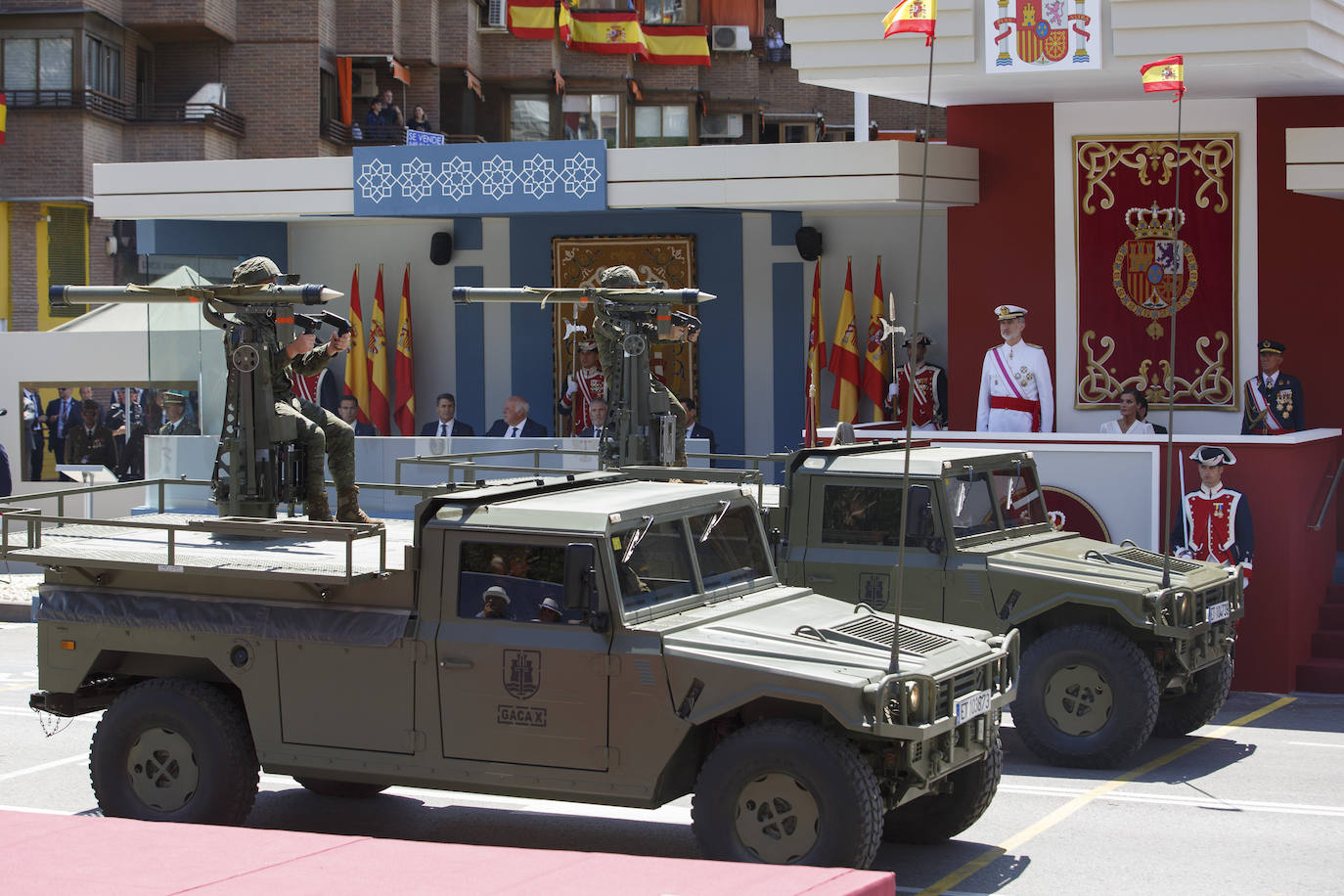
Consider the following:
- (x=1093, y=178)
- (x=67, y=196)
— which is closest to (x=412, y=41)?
(x=67, y=196)

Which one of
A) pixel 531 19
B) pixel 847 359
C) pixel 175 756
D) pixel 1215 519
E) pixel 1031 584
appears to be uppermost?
pixel 531 19

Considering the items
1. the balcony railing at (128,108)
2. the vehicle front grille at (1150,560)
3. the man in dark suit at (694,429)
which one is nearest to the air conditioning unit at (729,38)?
the balcony railing at (128,108)

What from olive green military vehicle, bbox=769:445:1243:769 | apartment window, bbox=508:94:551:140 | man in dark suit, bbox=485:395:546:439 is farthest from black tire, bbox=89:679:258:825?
apartment window, bbox=508:94:551:140

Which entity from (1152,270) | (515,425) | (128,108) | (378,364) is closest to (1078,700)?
(1152,270)

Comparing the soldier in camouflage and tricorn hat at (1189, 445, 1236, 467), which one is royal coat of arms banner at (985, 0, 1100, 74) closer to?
tricorn hat at (1189, 445, 1236, 467)

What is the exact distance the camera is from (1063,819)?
31.9 feet

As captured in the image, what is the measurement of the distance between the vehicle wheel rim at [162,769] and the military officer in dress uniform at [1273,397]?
1106cm

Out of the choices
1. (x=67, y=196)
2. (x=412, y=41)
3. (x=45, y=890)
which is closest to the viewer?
(x=45, y=890)

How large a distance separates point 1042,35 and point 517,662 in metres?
9.77

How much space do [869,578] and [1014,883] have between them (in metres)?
3.58

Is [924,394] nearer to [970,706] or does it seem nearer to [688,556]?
[688,556]

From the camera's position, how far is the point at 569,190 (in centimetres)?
1917

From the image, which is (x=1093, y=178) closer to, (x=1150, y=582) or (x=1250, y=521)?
(x=1250, y=521)

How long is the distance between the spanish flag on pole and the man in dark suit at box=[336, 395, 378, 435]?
10cm
